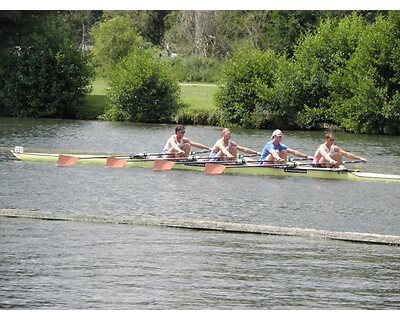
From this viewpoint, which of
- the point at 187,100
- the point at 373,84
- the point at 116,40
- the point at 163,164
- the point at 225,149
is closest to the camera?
the point at 225,149

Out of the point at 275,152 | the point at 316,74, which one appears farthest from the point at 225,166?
the point at 316,74

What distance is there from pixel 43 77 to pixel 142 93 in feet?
19.7

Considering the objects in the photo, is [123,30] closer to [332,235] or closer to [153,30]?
[153,30]

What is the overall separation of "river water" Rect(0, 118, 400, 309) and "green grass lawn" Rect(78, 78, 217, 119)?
65.5 ft

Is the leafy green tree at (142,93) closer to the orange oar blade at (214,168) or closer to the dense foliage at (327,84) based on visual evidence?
the dense foliage at (327,84)

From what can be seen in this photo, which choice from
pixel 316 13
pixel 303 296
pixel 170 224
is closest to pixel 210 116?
pixel 316 13

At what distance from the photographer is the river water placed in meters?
13.2

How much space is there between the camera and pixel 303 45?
46.2 metres

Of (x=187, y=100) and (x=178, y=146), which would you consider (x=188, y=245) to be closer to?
(x=178, y=146)

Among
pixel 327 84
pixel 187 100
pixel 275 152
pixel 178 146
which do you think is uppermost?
pixel 327 84

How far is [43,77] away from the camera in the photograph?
50.0m

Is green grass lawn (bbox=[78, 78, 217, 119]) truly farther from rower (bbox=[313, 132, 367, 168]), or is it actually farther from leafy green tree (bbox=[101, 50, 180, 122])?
rower (bbox=[313, 132, 367, 168])

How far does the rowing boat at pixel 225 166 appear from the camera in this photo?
25.2m

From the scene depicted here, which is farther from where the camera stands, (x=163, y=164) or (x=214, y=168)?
(x=163, y=164)
